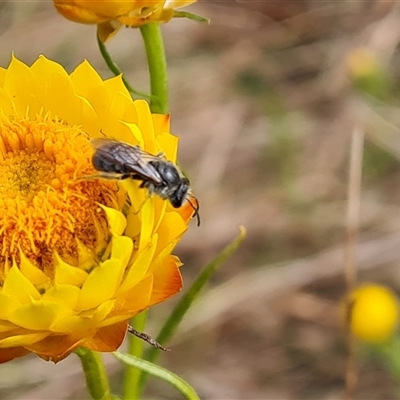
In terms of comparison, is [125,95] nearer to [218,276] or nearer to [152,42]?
[152,42]

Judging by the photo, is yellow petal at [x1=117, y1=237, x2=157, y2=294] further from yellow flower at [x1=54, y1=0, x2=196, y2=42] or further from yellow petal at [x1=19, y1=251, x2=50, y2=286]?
yellow flower at [x1=54, y1=0, x2=196, y2=42]

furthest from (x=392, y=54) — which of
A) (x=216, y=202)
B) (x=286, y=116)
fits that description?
(x=216, y=202)

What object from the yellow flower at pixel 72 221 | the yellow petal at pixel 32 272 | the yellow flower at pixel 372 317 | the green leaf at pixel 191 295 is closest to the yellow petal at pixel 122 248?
the yellow flower at pixel 72 221

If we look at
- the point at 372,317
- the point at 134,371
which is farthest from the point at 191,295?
the point at 372,317

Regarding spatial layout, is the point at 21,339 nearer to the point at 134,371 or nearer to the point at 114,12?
the point at 134,371

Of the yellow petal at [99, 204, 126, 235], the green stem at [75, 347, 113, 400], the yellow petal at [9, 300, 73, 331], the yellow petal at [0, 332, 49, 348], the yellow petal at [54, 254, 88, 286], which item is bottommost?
the yellow petal at [0, 332, 49, 348]

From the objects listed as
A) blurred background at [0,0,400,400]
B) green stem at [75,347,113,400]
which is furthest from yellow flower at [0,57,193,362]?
blurred background at [0,0,400,400]

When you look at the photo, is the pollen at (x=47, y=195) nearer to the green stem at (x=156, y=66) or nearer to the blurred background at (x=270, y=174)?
the green stem at (x=156, y=66)
